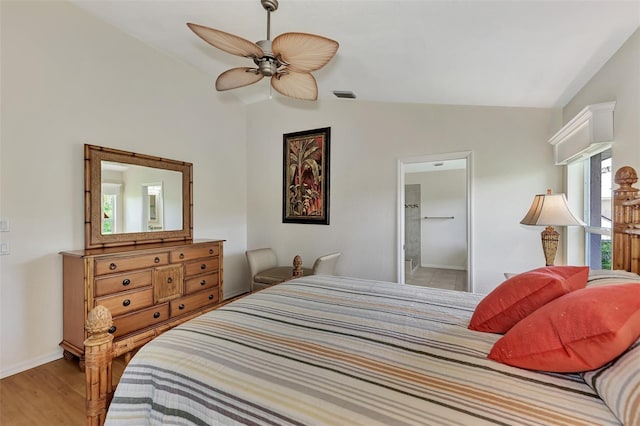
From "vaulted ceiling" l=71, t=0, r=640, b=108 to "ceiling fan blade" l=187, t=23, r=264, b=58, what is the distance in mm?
528

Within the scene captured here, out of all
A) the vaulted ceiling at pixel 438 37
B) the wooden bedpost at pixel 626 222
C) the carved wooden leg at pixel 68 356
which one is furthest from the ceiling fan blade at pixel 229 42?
the carved wooden leg at pixel 68 356

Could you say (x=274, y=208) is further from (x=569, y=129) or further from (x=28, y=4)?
(x=569, y=129)

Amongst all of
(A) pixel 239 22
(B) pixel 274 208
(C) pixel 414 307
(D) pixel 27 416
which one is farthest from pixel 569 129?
(D) pixel 27 416

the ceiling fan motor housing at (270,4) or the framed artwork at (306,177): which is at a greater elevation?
the ceiling fan motor housing at (270,4)

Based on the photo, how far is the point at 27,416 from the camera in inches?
70.9

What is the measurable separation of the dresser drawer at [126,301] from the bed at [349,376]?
1.43 metres

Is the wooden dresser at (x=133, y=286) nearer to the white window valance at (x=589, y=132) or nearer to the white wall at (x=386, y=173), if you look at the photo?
the white wall at (x=386, y=173)

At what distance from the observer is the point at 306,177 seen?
4.05 m

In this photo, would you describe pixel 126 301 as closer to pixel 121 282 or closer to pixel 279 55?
pixel 121 282

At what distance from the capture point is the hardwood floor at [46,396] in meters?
1.78

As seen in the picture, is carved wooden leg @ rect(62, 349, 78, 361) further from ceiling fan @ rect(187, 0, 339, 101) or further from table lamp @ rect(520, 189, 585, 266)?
table lamp @ rect(520, 189, 585, 266)

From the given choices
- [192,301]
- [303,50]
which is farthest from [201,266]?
[303,50]

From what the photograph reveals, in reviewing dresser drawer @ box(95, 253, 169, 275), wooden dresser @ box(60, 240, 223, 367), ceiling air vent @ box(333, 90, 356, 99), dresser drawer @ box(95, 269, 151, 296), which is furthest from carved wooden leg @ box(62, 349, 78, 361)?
ceiling air vent @ box(333, 90, 356, 99)

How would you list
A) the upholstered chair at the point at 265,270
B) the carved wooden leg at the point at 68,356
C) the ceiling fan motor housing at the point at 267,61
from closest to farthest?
the ceiling fan motor housing at the point at 267,61, the carved wooden leg at the point at 68,356, the upholstered chair at the point at 265,270
